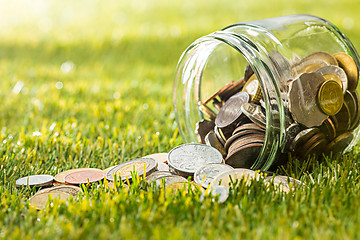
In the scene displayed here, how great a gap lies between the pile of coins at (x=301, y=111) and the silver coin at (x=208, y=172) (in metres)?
0.11

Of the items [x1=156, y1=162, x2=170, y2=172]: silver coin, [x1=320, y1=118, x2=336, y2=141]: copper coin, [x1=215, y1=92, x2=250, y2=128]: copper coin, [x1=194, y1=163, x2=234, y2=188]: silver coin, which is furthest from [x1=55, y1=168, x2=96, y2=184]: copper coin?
[x1=320, y1=118, x2=336, y2=141]: copper coin

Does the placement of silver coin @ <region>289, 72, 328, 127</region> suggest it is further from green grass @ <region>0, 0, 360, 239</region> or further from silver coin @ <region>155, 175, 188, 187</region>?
silver coin @ <region>155, 175, 188, 187</region>

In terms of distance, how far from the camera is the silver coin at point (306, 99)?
2.00 metres

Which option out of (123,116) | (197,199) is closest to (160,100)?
(123,116)

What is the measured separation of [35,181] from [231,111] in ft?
3.27

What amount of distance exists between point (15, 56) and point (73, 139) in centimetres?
261

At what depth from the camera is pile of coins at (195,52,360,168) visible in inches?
79.6

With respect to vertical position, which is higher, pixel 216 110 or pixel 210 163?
pixel 216 110

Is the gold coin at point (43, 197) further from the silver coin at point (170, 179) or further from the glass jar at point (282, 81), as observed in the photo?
the glass jar at point (282, 81)

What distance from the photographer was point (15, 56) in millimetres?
4961

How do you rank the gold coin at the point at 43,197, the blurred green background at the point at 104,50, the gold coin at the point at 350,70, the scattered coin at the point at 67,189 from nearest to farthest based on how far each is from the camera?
1. the gold coin at the point at 43,197
2. the scattered coin at the point at 67,189
3. the gold coin at the point at 350,70
4. the blurred green background at the point at 104,50

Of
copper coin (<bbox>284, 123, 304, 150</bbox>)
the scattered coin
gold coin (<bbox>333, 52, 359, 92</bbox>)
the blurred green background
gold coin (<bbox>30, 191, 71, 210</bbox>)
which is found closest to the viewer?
gold coin (<bbox>30, 191, 71, 210</bbox>)

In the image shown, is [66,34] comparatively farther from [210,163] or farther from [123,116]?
[210,163]

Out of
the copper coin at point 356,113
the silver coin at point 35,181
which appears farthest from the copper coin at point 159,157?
the copper coin at point 356,113
